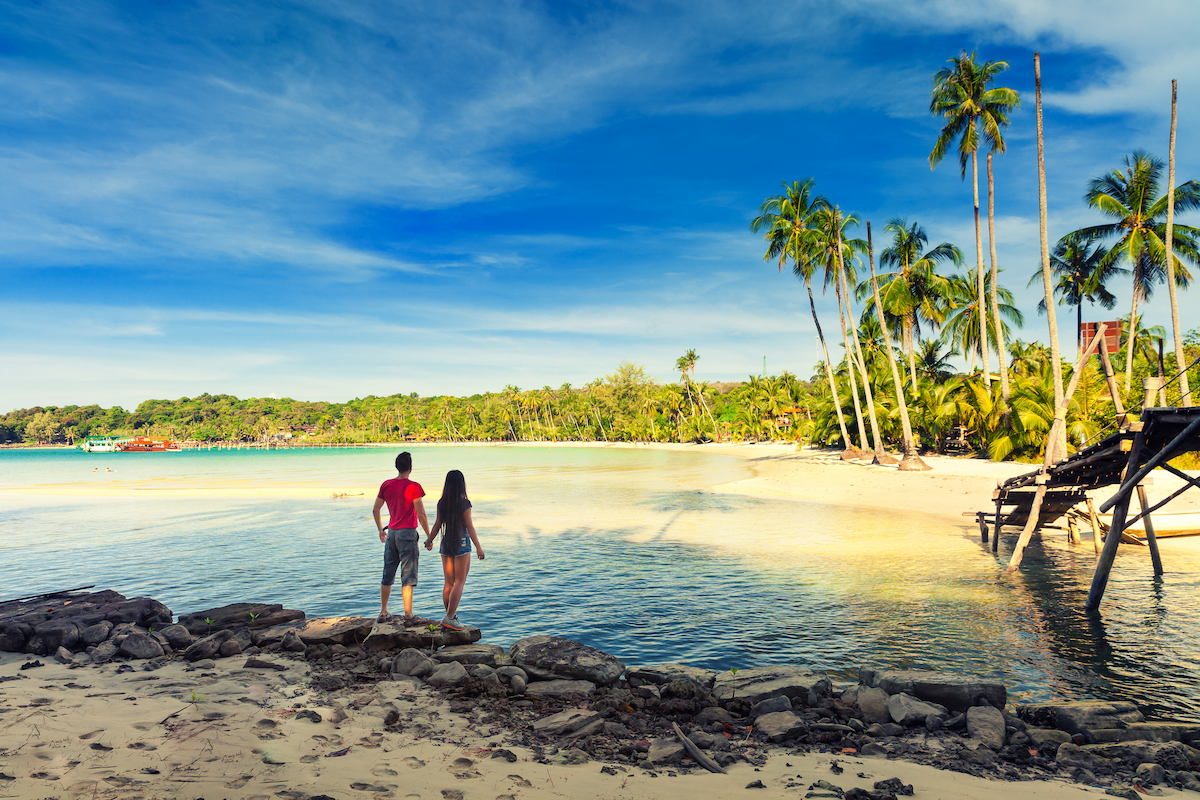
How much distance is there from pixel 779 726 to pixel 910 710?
1.39 meters

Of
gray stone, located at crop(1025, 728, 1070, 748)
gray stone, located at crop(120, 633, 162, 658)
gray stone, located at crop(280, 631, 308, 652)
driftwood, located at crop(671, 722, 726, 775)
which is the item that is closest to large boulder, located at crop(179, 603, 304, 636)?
gray stone, located at crop(120, 633, 162, 658)

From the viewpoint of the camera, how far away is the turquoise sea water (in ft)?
29.0

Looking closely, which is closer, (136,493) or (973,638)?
(973,638)

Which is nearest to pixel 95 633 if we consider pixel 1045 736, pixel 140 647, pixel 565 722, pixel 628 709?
pixel 140 647

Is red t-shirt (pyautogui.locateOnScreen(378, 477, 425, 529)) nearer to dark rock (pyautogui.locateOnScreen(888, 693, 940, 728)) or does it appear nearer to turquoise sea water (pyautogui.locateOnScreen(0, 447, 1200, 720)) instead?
turquoise sea water (pyautogui.locateOnScreen(0, 447, 1200, 720))

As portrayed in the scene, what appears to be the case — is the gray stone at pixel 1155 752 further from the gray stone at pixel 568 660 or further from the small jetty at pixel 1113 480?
the small jetty at pixel 1113 480

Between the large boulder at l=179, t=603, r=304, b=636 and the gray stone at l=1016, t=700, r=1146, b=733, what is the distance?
971 cm

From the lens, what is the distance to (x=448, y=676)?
273 inches

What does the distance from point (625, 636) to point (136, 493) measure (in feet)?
133

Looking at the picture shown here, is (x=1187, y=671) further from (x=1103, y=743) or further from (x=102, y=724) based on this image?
(x=102, y=724)

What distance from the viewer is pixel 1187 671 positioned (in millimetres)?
8062

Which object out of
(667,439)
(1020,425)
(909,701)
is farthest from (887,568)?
(667,439)

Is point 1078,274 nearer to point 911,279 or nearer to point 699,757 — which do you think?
point 911,279

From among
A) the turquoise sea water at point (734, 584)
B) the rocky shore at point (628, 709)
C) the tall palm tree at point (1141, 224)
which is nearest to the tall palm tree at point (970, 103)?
Result: the tall palm tree at point (1141, 224)
